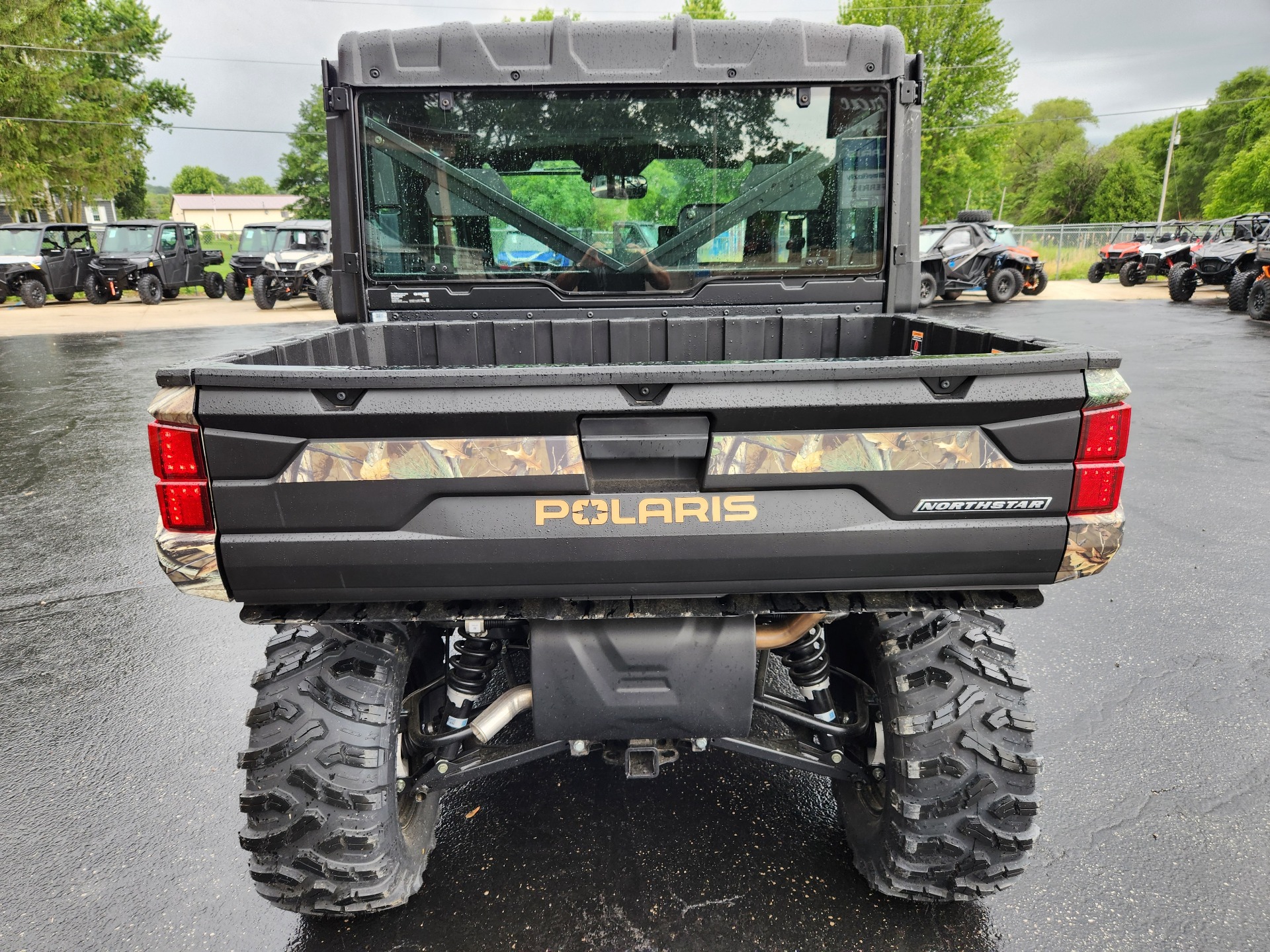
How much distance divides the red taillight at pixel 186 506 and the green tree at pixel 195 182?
145931 mm

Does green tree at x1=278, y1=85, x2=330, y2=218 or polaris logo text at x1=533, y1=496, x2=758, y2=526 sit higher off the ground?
green tree at x1=278, y1=85, x2=330, y2=218

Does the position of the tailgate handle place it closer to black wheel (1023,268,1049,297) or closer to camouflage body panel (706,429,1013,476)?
camouflage body panel (706,429,1013,476)

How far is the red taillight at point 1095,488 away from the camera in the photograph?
1.94m

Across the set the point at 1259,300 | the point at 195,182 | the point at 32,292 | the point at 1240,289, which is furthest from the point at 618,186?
the point at 195,182

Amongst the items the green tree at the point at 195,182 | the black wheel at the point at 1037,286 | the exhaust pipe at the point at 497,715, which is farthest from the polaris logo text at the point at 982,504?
the green tree at the point at 195,182

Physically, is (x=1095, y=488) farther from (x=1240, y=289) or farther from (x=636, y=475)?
(x=1240, y=289)

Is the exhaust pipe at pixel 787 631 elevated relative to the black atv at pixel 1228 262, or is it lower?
lower

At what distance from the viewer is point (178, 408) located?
1.84 meters

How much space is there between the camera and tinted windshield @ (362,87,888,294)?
10.6 feet

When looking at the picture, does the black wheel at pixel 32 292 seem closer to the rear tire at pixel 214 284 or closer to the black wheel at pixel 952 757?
the rear tire at pixel 214 284

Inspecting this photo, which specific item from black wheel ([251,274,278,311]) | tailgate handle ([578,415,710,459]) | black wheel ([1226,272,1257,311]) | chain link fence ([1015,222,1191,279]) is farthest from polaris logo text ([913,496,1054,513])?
Answer: chain link fence ([1015,222,1191,279])

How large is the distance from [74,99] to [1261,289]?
138 feet

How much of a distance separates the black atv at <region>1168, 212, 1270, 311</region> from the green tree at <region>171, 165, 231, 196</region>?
137m

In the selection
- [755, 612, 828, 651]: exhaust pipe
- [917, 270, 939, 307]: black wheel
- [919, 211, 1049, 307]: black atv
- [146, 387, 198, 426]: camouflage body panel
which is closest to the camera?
[146, 387, 198, 426]: camouflage body panel
